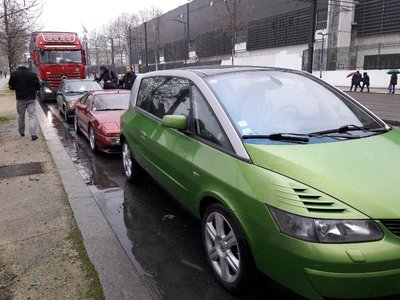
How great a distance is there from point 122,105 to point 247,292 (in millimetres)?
7078

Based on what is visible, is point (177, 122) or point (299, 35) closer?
point (177, 122)

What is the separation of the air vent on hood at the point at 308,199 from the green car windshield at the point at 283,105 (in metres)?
0.74

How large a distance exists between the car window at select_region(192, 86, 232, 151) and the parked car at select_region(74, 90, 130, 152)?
14.3 ft

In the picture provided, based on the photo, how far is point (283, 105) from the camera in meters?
3.65

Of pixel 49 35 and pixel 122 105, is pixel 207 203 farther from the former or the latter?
Answer: pixel 49 35

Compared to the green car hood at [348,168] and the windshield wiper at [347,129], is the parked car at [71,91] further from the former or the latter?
the green car hood at [348,168]

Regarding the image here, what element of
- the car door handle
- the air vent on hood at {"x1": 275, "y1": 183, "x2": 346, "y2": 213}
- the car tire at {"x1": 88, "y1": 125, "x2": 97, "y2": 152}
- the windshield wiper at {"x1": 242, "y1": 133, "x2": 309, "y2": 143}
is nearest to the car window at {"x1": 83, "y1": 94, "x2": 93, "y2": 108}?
the car tire at {"x1": 88, "y1": 125, "x2": 97, "y2": 152}

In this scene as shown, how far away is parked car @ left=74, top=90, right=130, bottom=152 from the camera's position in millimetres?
7965

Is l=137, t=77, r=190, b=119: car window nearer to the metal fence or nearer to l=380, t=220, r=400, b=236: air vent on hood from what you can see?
l=380, t=220, r=400, b=236: air vent on hood

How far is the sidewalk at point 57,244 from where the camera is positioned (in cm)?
324

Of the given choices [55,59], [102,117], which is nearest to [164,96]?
[102,117]

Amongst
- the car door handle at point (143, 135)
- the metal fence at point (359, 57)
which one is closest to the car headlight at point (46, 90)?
the car door handle at point (143, 135)

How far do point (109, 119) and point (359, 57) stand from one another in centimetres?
3187

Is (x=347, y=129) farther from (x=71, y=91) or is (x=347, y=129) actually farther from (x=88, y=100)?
(x=71, y=91)
